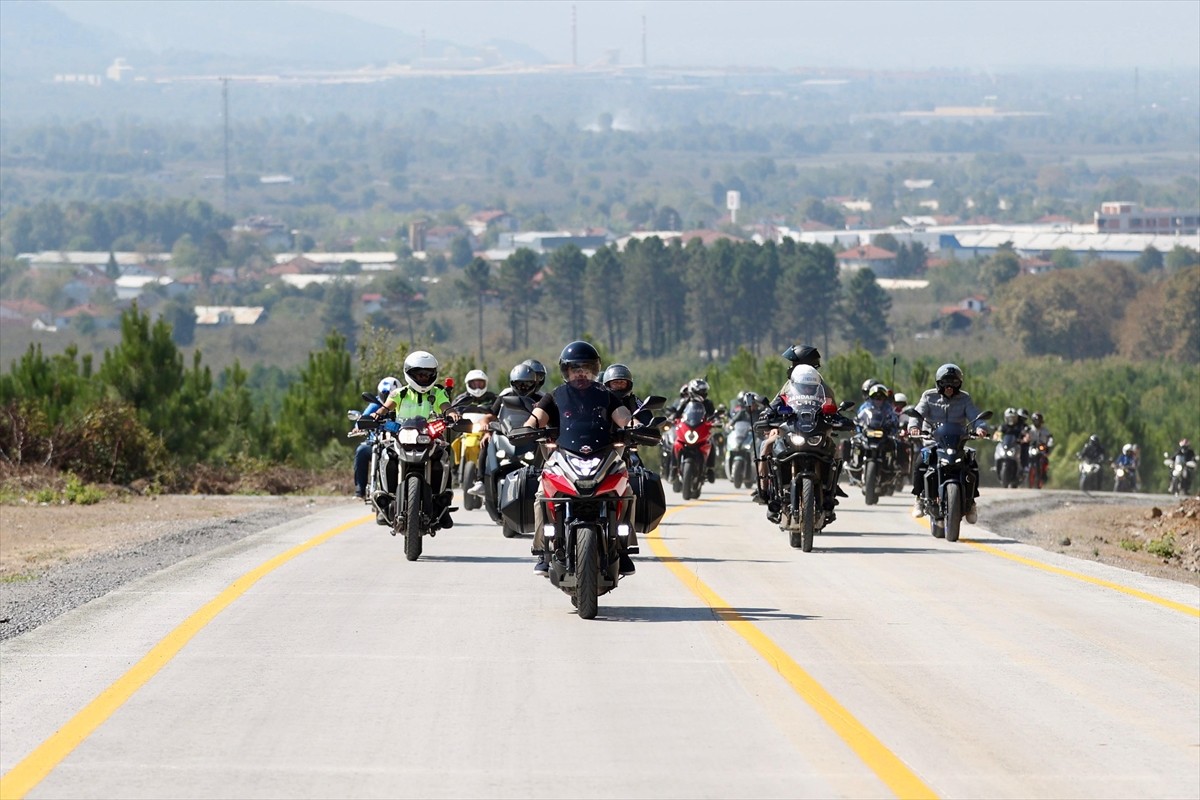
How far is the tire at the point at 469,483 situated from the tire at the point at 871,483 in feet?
21.2

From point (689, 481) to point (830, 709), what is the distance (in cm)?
1925

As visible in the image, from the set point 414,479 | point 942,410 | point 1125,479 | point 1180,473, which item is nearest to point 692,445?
point 942,410

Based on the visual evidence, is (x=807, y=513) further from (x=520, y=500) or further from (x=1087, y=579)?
(x=520, y=500)

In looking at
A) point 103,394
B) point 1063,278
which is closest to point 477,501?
point 103,394

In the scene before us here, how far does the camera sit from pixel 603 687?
10.6 m

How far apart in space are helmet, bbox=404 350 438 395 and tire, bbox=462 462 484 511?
5.61 m

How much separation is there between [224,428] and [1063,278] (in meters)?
164

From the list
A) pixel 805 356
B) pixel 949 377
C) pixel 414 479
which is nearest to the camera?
pixel 414 479

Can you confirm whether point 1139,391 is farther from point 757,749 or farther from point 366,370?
point 757,749

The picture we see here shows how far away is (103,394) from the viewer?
36.3m

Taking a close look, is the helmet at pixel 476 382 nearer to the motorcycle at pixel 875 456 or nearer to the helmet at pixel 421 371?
the helmet at pixel 421 371

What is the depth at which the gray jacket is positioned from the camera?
2202cm

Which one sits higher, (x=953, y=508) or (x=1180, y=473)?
(x=953, y=508)

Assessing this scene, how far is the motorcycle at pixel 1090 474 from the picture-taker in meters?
51.9
